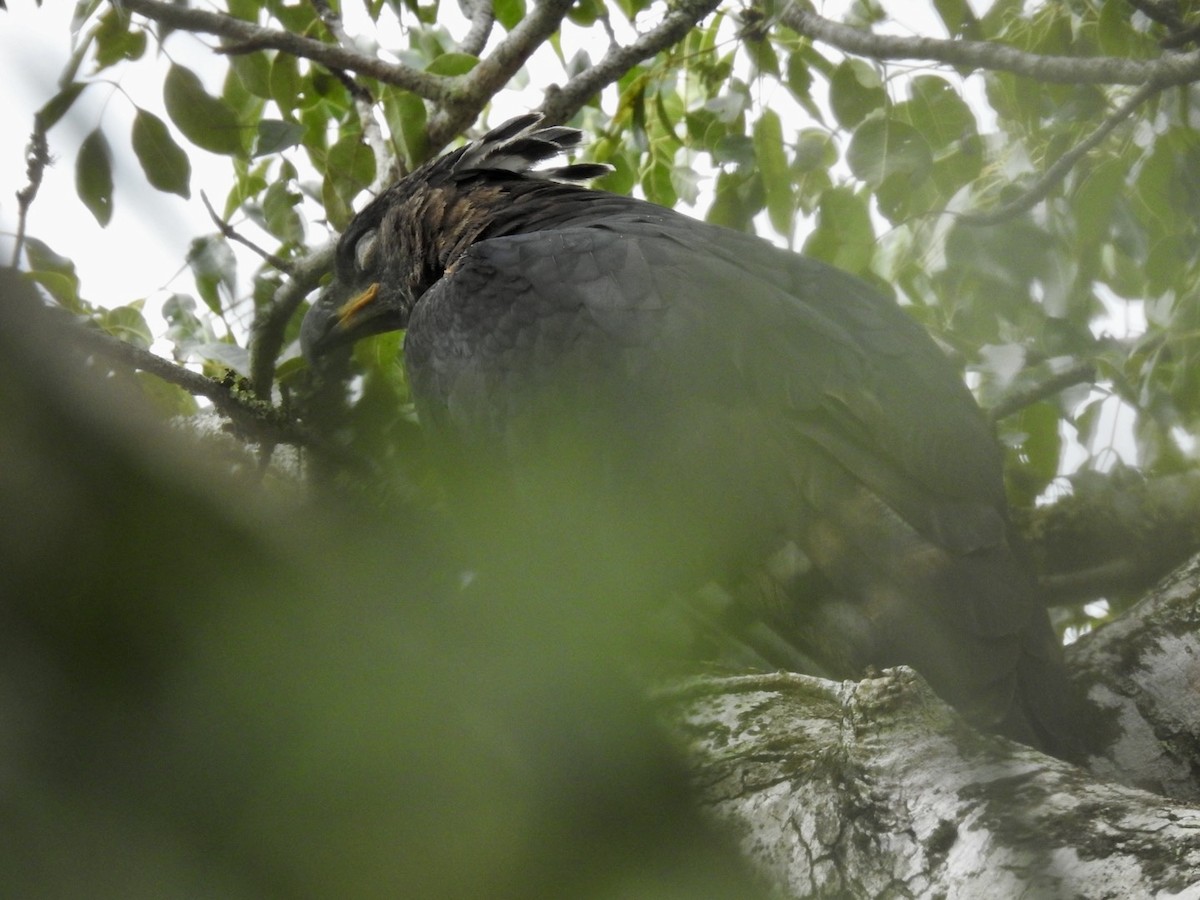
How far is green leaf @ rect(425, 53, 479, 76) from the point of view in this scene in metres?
3.68

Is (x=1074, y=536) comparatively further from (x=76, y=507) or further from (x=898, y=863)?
(x=76, y=507)

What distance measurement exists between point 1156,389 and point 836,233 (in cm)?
117

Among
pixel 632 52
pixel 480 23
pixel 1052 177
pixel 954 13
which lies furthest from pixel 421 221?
pixel 1052 177

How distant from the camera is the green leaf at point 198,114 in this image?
2.93 meters

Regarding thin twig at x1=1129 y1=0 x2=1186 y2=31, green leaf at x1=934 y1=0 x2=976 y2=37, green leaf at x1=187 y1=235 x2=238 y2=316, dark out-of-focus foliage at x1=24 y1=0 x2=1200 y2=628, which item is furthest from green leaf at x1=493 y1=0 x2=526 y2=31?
thin twig at x1=1129 y1=0 x2=1186 y2=31

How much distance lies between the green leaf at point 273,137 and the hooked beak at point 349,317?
1024 mm

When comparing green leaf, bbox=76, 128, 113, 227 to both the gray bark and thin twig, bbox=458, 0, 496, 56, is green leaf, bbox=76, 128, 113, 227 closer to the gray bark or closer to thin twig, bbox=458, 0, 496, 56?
the gray bark

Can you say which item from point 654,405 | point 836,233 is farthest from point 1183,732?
point 836,233

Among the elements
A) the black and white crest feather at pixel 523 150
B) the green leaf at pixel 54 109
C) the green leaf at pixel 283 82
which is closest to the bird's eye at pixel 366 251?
the black and white crest feather at pixel 523 150

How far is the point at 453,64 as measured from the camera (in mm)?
3711

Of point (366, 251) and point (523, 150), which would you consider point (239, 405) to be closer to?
point (366, 251)

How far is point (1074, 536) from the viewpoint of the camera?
3959 millimetres

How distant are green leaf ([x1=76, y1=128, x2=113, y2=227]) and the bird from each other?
1776mm

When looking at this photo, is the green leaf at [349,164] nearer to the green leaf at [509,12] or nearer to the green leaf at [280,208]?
the green leaf at [280,208]
